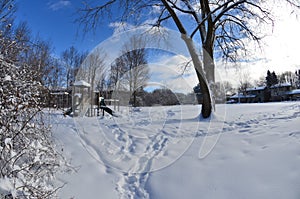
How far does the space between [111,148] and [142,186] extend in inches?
58.4

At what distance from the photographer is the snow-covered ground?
94.3 inches

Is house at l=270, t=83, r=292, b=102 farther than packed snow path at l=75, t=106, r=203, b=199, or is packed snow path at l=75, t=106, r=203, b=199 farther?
house at l=270, t=83, r=292, b=102

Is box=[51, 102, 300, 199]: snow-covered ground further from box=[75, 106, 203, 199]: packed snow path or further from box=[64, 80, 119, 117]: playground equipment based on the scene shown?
box=[64, 80, 119, 117]: playground equipment

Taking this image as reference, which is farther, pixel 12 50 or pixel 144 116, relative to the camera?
pixel 144 116

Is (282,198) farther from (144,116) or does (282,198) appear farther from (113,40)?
(144,116)

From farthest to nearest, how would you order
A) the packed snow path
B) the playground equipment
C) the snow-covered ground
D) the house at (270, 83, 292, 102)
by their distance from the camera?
1. the house at (270, 83, 292, 102)
2. the playground equipment
3. the packed snow path
4. the snow-covered ground

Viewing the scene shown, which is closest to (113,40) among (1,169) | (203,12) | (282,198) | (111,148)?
(1,169)

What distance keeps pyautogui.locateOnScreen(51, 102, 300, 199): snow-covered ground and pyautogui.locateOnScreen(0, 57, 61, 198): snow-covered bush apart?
68cm

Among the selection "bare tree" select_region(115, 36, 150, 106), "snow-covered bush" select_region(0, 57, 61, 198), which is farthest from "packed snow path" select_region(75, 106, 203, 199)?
"bare tree" select_region(115, 36, 150, 106)

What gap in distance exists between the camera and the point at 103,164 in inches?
128

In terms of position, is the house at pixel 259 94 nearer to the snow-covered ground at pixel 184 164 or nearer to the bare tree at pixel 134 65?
the snow-covered ground at pixel 184 164

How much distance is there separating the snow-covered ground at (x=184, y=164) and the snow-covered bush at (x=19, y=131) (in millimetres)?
682

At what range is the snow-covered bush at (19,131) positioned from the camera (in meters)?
1.67

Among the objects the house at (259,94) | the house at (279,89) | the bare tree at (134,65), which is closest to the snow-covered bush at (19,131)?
the bare tree at (134,65)
